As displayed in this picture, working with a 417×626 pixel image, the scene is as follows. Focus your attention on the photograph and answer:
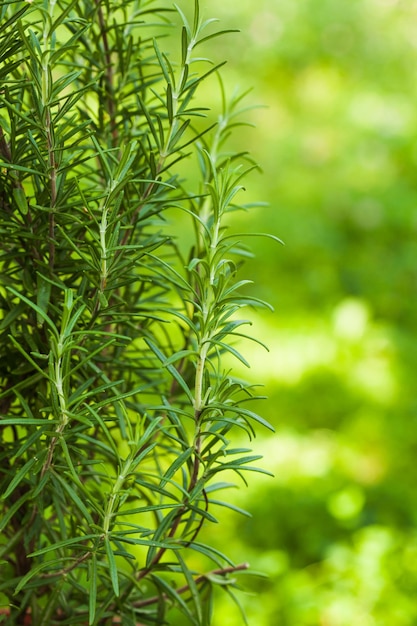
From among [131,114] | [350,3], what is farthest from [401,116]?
[131,114]

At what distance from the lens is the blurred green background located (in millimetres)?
1939

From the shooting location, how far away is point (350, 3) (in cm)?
586

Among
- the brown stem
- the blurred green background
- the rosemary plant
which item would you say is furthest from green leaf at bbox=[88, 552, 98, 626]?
the blurred green background

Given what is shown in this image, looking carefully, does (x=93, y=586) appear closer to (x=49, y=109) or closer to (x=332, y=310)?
(x=49, y=109)

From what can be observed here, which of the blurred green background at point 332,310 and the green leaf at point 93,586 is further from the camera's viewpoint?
the blurred green background at point 332,310

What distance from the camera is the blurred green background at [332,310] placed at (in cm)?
194

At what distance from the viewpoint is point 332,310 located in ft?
10.3

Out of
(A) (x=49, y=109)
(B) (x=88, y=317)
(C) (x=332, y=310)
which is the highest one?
(C) (x=332, y=310)

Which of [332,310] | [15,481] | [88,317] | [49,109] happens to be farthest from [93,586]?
[332,310]

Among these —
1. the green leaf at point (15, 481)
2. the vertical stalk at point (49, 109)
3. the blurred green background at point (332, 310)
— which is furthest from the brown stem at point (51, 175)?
the blurred green background at point (332, 310)

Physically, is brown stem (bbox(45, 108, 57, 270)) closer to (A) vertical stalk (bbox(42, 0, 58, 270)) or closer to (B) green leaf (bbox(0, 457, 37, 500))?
(A) vertical stalk (bbox(42, 0, 58, 270))

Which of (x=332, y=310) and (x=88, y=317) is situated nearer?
(x=88, y=317)

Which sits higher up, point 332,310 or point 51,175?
point 332,310

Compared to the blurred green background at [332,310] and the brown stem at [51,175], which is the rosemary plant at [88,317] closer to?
the brown stem at [51,175]
